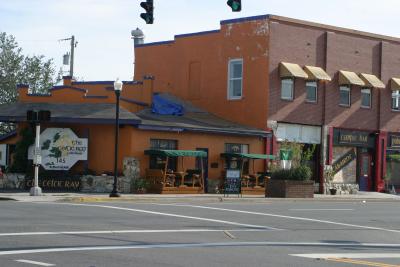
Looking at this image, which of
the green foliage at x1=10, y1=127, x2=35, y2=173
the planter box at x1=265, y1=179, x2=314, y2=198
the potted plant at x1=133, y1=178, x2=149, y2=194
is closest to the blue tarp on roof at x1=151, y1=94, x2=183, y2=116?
the potted plant at x1=133, y1=178, x2=149, y2=194

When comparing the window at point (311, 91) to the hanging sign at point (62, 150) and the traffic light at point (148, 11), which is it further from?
the traffic light at point (148, 11)

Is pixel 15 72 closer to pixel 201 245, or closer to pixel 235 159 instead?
pixel 235 159

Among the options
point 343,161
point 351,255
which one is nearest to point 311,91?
point 343,161

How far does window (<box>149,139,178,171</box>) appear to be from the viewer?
35.7m

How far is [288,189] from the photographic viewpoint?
35.6 metres

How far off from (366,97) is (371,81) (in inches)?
67.4

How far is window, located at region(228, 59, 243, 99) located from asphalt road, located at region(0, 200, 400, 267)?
16.3 metres

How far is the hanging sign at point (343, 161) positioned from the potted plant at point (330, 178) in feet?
1.48

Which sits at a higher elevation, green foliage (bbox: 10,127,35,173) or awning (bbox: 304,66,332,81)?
awning (bbox: 304,66,332,81)

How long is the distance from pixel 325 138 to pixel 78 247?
3001 centimetres

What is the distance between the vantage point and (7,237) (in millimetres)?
14602

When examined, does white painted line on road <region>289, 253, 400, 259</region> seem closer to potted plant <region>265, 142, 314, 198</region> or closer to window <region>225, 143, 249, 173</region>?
potted plant <region>265, 142, 314, 198</region>

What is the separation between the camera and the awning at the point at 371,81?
4291cm

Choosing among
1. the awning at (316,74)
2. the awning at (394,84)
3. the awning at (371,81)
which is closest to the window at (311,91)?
the awning at (316,74)
